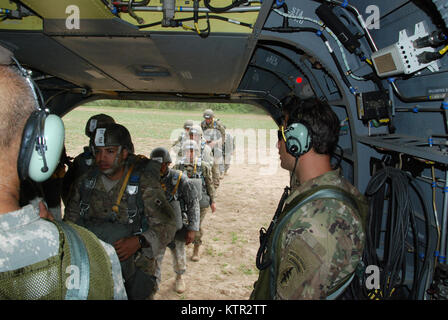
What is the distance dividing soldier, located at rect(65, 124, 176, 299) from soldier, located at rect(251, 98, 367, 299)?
4.55 feet

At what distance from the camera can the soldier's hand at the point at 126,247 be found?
94.4 inches

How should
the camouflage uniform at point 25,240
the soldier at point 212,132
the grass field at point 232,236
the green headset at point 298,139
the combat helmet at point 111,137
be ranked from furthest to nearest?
the soldier at point 212,132 → the grass field at point 232,236 → the combat helmet at point 111,137 → the green headset at point 298,139 → the camouflage uniform at point 25,240

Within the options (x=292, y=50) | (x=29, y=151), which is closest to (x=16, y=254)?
(x=29, y=151)

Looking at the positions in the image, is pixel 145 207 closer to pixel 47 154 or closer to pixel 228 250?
pixel 47 154

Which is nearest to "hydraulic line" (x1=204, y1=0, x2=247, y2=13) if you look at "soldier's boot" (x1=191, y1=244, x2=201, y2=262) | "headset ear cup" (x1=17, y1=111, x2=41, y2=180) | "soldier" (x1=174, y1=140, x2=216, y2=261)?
"headset ear cup" (x1=17, y1=111, x2=41, y2=180)

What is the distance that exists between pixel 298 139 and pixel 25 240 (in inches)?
58.9

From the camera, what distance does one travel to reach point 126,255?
2.45m

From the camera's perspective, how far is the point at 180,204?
13.9 feet

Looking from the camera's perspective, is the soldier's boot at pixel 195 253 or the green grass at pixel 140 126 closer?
the soldier's boot at pixel 195 253

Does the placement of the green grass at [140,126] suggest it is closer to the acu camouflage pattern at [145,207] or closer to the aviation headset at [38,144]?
the acu camouflage pattern at [145,207]

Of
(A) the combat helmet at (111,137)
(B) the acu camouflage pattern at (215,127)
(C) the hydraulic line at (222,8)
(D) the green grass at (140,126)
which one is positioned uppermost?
(D) the green grass at (140,126)

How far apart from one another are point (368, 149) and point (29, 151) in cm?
222

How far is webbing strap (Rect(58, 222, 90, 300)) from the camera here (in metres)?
0.96

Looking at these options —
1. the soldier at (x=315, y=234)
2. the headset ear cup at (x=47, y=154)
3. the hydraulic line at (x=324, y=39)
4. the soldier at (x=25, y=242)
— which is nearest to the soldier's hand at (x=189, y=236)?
the soldier at (x=315, y=234)
